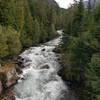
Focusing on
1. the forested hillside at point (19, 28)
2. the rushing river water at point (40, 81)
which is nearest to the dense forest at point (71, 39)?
the forested hillside at point (19, 28)

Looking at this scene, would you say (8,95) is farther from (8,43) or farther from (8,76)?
(8,43)

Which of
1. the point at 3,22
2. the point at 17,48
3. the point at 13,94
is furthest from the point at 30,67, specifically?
the point at 3,22

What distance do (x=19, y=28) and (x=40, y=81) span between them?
26751 mm

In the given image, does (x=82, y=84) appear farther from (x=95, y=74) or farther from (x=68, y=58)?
(x=95, y=74)

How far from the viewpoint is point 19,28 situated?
200 feet

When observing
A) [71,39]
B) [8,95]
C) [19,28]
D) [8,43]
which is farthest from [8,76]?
[19,28]

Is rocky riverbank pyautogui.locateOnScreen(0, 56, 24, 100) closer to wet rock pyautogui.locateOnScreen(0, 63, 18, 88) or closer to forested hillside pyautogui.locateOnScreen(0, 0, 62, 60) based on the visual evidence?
wet rock pyautogui.locateOnScreen(0, 63, 18, 88)

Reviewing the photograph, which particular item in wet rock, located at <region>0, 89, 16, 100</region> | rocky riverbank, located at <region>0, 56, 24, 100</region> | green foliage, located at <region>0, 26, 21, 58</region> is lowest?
wet rock, located at <region>0, 89, 16, 100</region>

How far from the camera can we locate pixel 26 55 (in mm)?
50562

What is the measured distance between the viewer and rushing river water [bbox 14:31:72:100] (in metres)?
32.4

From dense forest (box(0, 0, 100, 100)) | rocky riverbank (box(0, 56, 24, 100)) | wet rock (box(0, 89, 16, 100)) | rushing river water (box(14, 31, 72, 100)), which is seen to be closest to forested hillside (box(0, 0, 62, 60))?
dense forest (box(0, 0, 100, 100))

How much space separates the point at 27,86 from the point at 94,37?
1138cm

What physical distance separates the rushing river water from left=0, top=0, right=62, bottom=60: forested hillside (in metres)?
4.26

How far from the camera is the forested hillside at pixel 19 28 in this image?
46000 mm
